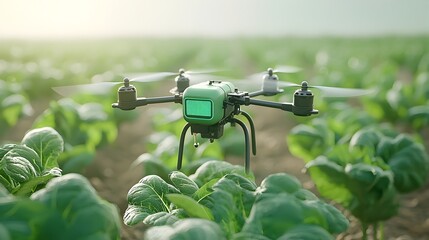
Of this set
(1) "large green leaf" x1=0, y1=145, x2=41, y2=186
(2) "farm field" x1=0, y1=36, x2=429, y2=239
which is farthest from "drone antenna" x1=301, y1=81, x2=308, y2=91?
(1) "large green leaf" x1=0, y1=145, x2=41, y2=186

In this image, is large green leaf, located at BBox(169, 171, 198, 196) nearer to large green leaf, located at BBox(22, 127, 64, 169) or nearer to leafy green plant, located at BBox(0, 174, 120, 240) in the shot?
A: leafy green plant, located at BBox(0, 174, 120, 240)

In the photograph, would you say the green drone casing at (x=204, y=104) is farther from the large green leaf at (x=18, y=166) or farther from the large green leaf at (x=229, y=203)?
the large green leaf at (x=18, y=166)

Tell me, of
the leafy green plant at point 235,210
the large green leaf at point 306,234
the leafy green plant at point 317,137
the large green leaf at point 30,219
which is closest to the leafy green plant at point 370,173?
the leafy green plant at point 317,137

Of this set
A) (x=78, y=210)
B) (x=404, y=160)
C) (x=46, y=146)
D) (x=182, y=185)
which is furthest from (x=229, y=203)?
(x=404, y=160)

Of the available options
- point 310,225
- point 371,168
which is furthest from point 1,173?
point 371,168

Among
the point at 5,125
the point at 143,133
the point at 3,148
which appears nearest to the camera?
the point at 3,148

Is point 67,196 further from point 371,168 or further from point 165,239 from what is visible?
point 371,168

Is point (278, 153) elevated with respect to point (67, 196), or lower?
lower
